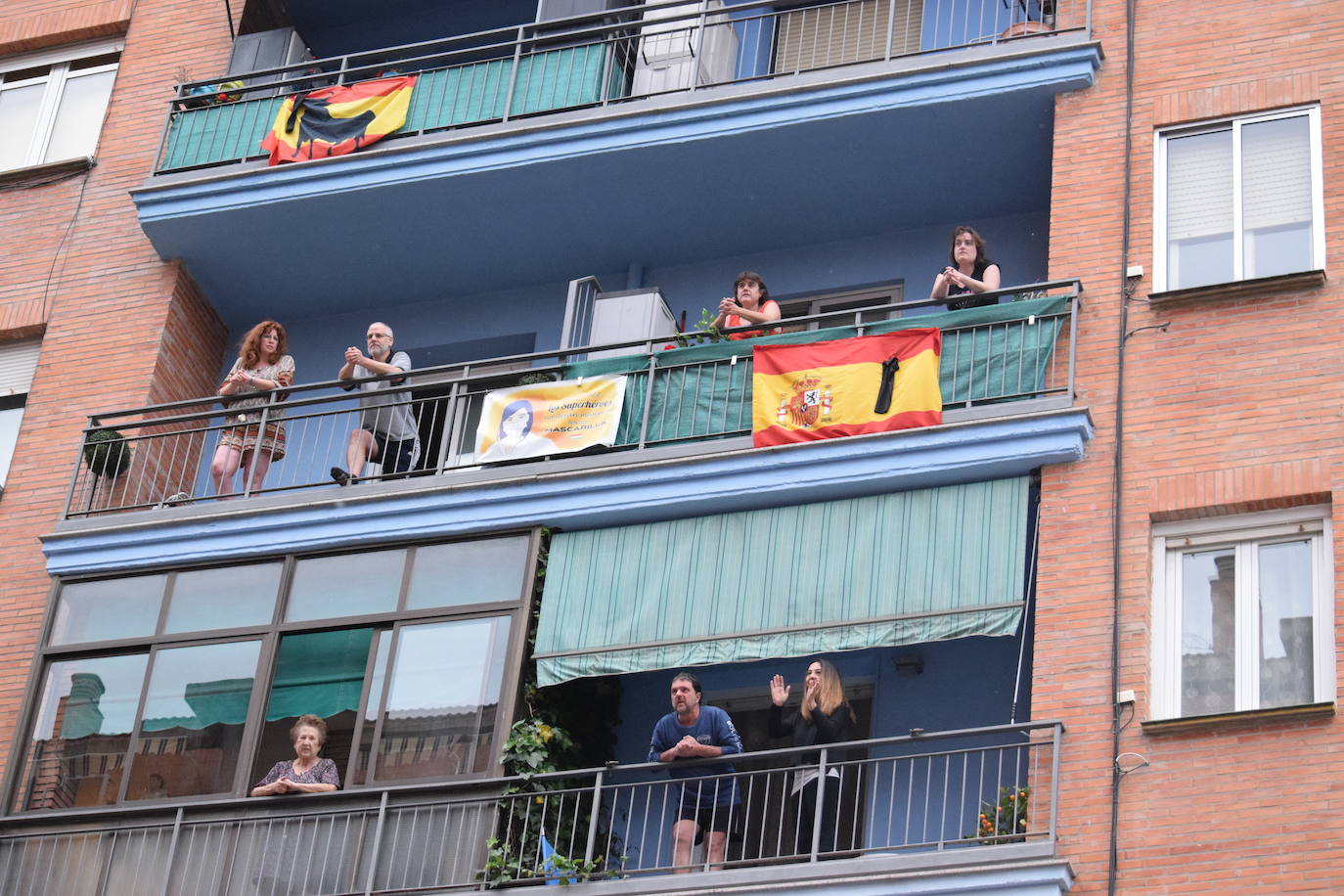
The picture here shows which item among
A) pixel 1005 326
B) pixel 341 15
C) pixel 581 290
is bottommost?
pixel 1005 326

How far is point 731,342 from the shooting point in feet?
59.3

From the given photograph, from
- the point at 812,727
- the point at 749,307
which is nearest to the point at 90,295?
the point at 749,307

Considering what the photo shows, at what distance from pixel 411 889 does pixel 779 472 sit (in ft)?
14.0

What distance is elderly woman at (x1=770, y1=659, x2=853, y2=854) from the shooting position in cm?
1585

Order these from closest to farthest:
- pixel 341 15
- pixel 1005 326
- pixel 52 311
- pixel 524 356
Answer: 1. pixel 1005 326
2. pixel 524 356
3. pixel 52 311
4. pixel 341 15

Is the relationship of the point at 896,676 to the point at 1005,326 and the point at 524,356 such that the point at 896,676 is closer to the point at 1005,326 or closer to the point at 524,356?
the point at 1005,326

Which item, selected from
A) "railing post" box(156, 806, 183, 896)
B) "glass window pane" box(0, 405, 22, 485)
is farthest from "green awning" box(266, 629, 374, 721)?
"glass window pane" box(0, 405, 22, 485)

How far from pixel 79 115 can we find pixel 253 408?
215 inches

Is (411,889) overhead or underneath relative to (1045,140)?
underneath

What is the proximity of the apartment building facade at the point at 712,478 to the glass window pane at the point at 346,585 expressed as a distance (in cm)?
4

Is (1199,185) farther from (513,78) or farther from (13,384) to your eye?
(13,384)

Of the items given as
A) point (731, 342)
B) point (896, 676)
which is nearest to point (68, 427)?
point (731, 342)

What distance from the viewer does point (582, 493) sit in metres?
17.8

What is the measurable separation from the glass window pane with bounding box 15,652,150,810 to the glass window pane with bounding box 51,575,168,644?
0.26 metres
